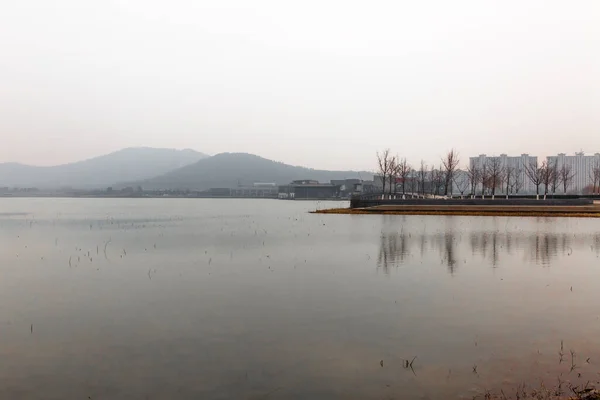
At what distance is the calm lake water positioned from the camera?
10.8 metres

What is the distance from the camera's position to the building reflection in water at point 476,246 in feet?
95.1

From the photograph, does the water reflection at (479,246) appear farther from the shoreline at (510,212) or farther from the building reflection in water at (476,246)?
the shoreline at (510,212)

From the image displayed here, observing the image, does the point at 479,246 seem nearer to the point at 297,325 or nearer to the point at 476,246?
the point at 476,246

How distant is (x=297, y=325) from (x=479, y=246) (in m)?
23.3

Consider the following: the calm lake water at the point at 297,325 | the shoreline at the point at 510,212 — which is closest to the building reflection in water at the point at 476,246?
the calm lake water at the point at 297,325

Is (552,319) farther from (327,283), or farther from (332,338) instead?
(327,283)

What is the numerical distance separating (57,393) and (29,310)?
857 cm

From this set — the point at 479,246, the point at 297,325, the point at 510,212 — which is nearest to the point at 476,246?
the point at 479,246

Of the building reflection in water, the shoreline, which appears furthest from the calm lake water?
the shoreline

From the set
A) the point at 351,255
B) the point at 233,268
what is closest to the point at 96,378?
the point at 233,268

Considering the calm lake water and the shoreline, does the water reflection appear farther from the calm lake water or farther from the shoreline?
the shoreline

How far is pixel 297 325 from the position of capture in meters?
15.2

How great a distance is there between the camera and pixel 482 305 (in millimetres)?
17453

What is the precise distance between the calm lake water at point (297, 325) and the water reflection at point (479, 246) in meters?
0.43
